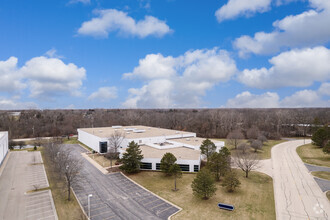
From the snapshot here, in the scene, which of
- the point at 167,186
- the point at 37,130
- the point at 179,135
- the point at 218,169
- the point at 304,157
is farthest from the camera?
the point at 37,130

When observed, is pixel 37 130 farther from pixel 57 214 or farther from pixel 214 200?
pixel 214 200

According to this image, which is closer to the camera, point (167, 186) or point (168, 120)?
point (167, 186)

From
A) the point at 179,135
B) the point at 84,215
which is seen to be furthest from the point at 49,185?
the point at 179,135

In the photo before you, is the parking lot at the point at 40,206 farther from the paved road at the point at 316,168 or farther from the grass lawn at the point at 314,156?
the grass lawn at the point at 314,156

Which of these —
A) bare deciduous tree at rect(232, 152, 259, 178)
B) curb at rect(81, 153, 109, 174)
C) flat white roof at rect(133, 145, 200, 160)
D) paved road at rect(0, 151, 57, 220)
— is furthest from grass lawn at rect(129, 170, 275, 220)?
paved road at rect(0, 151, 57, 220)

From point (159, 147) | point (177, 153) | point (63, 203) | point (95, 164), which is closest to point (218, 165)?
point (177, 153)

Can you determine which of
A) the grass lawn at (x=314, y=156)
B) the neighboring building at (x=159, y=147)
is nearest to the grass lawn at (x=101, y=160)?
the neighboring building at (x=159, y=147)

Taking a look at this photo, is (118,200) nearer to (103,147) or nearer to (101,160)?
(101,160)
